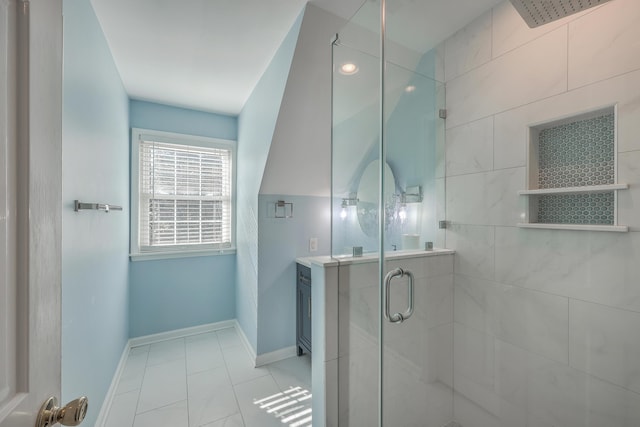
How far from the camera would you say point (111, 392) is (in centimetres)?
195

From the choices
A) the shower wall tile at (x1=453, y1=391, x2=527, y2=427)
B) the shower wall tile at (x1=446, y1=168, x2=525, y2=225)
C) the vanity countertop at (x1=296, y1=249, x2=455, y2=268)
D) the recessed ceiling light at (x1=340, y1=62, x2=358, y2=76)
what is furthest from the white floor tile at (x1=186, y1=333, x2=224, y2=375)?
the recessed ceiling light at (x1=340, y1=62, x2=358, y2=76)

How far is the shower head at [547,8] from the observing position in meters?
1.11

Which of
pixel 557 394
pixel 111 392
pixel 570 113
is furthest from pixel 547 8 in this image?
pixel 111 392

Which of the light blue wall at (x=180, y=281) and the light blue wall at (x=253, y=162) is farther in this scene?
the light blue wall at (x=180, y=281)

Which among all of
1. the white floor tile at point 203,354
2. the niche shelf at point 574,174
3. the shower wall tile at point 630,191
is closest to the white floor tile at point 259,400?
the white floor tile at point 203,354

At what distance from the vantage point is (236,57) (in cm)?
205

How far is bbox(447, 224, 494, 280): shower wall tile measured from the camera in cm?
156

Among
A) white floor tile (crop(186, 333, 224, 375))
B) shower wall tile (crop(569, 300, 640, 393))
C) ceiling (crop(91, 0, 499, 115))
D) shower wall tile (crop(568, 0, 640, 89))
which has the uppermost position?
ceiling (crop(91, 0, 499, 115))

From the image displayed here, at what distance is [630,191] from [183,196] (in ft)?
10.9

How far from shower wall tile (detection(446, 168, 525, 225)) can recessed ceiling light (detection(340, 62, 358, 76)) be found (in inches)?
36.9

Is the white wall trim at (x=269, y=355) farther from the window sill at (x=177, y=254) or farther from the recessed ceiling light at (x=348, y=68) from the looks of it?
the recessed ceiling light at (x=348, y=68)

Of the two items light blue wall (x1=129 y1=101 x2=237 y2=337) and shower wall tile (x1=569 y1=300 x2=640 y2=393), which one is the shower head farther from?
light blue wall (x1=129 y1=101 x2=237 y2=337)

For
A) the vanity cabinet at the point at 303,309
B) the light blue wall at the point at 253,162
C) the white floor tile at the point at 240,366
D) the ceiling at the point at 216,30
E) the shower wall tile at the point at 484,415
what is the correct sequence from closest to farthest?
the shower wall tile at the point at 484,415, the ceiling at the point at 216,30, the light blue wall at the point at 253,162, the white floor tile at the point at 240,366, the vanity cabinet at the point at 303,309

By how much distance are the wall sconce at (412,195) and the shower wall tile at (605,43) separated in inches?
33.9
